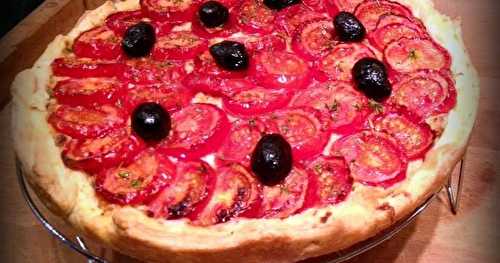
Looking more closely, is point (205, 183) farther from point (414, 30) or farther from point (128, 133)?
point (414, 30)

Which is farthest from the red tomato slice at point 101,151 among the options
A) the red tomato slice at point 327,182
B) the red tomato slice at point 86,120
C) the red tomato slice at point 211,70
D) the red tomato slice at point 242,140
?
the red tomato slice at point 327,182

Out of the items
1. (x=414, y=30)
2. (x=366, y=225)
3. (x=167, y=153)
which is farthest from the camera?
(x=414, y=30)

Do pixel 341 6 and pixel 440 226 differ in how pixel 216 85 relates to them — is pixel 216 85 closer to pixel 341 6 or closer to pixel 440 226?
pixel 341 6

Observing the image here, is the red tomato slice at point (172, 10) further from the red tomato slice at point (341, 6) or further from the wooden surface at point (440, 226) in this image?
the wooden surface at point (440, 226)

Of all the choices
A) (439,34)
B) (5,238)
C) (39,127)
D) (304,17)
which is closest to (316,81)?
(304,17)

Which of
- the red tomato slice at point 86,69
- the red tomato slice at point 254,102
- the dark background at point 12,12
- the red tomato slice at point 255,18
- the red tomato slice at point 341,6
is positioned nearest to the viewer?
the red tomato slice at point 254,102

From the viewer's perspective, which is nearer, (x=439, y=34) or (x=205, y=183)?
(x=205, y=183)

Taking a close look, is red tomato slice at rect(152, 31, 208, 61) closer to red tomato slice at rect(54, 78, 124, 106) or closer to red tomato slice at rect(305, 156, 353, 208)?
red tomato slice at rect(54, 78, 124, 106)
